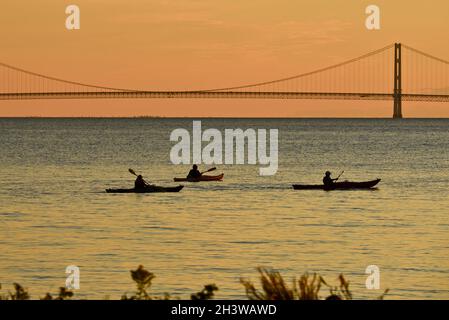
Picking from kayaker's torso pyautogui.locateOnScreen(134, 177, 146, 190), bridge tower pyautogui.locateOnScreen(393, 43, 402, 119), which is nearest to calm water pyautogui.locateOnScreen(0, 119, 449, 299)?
kayaker's torso pyautogui.locateOnScreen(134, 177, 146, 190)

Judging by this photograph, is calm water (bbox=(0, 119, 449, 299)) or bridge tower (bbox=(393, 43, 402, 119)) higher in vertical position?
bridge tower (bbox=(393, 43, 402, 119))

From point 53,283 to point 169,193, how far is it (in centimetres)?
2510

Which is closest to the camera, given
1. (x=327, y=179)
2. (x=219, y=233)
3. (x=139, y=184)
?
(x=219, y=233)

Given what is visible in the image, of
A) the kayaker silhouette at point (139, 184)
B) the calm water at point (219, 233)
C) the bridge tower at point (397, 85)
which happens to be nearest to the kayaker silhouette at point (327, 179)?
the calm water at point (219, 233)

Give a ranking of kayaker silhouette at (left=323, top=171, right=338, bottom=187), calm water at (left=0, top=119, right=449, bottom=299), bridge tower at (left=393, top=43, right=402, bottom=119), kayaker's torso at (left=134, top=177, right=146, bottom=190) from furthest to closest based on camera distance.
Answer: bridge tower at (left=393, top=43, right=402, bottom=119) → kayaker silhouette at (left=323, top=171, right=338, bottom=187) → kayaker's torso at (left=134, top=177, right=146, bottom=190) → calm water at (left=0, top=119, right=449, bottom=299)

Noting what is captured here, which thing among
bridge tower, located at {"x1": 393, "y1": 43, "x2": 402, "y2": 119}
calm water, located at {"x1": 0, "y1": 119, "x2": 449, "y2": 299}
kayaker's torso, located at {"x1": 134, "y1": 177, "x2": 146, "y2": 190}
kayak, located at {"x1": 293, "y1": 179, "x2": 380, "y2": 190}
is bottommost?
calm water, located at {"x1": 0, "y1": 119, "x2": 449, "y2": 299}

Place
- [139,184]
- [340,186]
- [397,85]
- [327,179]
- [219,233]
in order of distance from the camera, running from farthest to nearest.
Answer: [397,85] → [340,186] → [327,179] → [139,184] → [219,233]

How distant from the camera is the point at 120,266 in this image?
24297 millimetres

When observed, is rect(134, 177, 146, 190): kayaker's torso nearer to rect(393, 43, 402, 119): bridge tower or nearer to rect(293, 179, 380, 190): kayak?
rect(293, 179, 380, 190): kayak

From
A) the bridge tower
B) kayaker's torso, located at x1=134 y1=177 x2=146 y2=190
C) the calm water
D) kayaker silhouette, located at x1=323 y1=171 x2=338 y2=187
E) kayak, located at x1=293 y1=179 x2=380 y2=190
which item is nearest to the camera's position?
the calm water

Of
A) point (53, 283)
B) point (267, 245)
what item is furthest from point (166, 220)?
point (53, 283)

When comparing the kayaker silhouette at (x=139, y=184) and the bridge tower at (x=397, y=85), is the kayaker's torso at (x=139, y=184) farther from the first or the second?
the bridge tower at (x=397, y=85)

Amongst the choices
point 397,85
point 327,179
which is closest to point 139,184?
point 327,179

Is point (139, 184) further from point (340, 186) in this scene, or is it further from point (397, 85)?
point (397, 85)
